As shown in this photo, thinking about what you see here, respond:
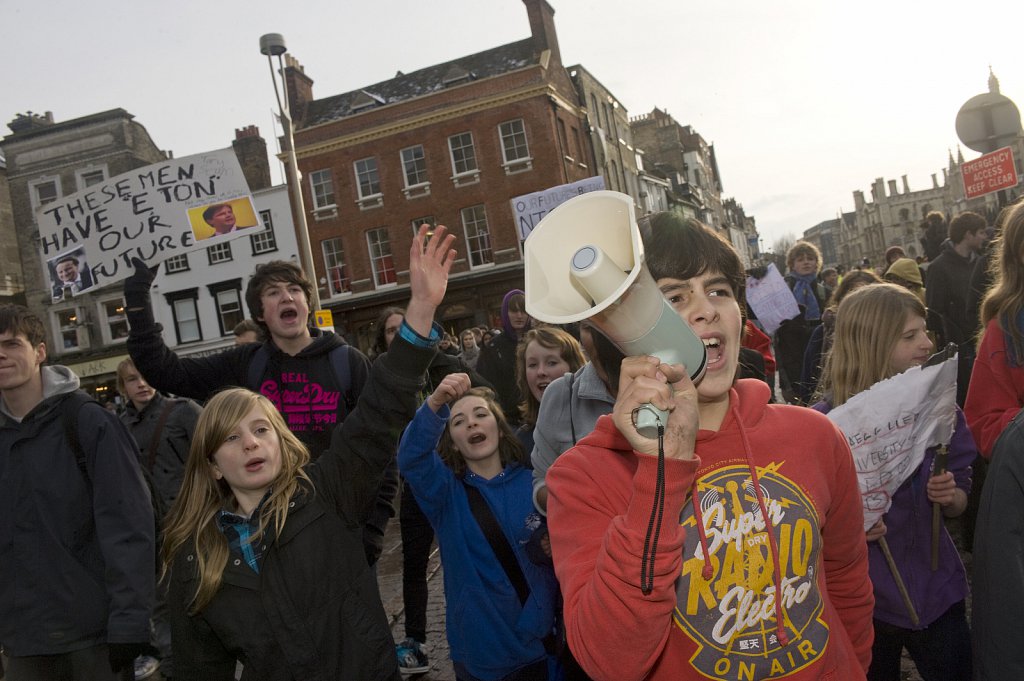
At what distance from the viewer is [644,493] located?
1216 millimetres

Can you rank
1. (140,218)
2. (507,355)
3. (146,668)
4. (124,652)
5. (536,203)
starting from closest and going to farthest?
(124,652)
(140,218)
(146,668)
(507,355)
(536,203)

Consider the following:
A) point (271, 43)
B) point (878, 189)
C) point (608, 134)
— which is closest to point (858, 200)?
point (878, 189)

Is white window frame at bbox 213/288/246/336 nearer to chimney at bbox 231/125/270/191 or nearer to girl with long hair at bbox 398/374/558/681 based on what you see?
chimney at bbox 231/125/270/191

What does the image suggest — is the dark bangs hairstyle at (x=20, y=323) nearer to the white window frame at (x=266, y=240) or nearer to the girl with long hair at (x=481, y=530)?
the girl with long hair at (x=481, y=530)

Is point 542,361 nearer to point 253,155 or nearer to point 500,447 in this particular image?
point 500,447

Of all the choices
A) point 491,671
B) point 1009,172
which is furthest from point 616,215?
point 1009,172

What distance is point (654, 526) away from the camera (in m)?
1.21

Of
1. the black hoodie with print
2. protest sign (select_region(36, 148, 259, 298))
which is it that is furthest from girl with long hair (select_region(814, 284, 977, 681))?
protest sign (select_region(36, 148, 259, 298))

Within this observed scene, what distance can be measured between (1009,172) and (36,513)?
8.88 m

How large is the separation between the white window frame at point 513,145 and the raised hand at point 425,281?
24298 mm

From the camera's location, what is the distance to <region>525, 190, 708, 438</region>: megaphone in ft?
4.09

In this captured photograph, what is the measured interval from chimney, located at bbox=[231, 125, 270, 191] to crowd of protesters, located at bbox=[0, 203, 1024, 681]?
1054 inches

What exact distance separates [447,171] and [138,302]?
2384 cm

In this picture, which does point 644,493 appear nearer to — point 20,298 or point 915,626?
point 915,626
